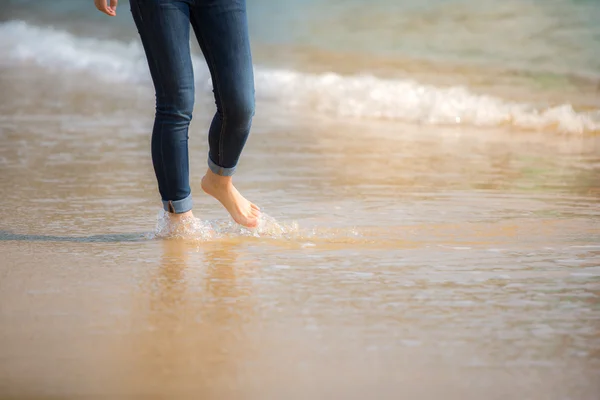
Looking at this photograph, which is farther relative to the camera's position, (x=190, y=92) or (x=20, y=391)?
(x=190, y=92)

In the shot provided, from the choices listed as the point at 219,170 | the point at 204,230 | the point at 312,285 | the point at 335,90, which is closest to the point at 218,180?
the point at 219,170

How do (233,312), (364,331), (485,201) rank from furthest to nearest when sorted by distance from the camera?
(485,201) < (233,312) < (364,331)

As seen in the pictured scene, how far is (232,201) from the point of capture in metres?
2.26

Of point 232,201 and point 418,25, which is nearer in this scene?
point 232,201

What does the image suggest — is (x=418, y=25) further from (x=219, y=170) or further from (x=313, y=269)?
(x=313, y=269)

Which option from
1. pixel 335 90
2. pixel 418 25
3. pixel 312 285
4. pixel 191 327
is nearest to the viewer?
pixel 191 327

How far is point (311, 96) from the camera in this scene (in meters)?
6.94

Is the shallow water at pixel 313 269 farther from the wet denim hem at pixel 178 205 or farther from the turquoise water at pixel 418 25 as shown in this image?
the turquoise water at pixel 418 25

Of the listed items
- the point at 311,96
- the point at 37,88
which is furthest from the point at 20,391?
the point at 37,88

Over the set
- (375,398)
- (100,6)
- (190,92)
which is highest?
(100,6)

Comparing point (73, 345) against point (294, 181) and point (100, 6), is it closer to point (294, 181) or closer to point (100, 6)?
point (100, 6)

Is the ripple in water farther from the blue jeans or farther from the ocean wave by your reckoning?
the ocean wave

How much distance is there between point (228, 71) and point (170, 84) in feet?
0.41

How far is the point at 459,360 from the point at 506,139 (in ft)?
11.3
